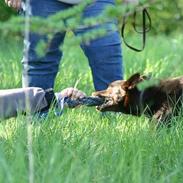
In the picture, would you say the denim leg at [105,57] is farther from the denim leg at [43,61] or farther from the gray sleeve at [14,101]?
the gray sleeve at [14,101]

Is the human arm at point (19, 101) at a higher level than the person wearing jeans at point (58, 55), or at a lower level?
lower

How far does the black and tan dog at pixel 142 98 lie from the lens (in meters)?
5.35

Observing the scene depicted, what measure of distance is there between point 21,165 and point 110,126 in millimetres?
1588

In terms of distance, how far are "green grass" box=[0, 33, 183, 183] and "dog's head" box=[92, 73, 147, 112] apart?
0.12 m

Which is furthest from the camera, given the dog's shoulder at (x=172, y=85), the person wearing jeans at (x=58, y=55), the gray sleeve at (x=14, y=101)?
the dog's shoulder at (x=172, y=85)

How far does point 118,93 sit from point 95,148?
1774 millimetres

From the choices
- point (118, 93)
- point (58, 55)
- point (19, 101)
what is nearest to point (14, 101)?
point (19, 101)

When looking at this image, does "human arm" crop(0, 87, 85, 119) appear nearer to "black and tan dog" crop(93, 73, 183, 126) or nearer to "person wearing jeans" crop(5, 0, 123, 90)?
"person wearing jeans" crop(5, 0, 123, 90)

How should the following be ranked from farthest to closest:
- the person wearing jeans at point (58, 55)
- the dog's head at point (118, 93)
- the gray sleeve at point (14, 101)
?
the dog's head at point (118, 93)
the person wearing jeans at point (58, 55)
the gray sleeve at point (14, 101)

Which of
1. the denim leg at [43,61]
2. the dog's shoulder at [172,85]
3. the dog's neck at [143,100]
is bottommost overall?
the dog's neck at [143,100]

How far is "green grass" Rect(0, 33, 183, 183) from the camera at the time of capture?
3114 mm

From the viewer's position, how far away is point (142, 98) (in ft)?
18.7

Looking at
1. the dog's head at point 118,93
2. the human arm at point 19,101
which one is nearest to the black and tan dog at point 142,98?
the dog's head at point 118,93

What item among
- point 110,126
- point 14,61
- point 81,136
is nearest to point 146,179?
point 81,136
